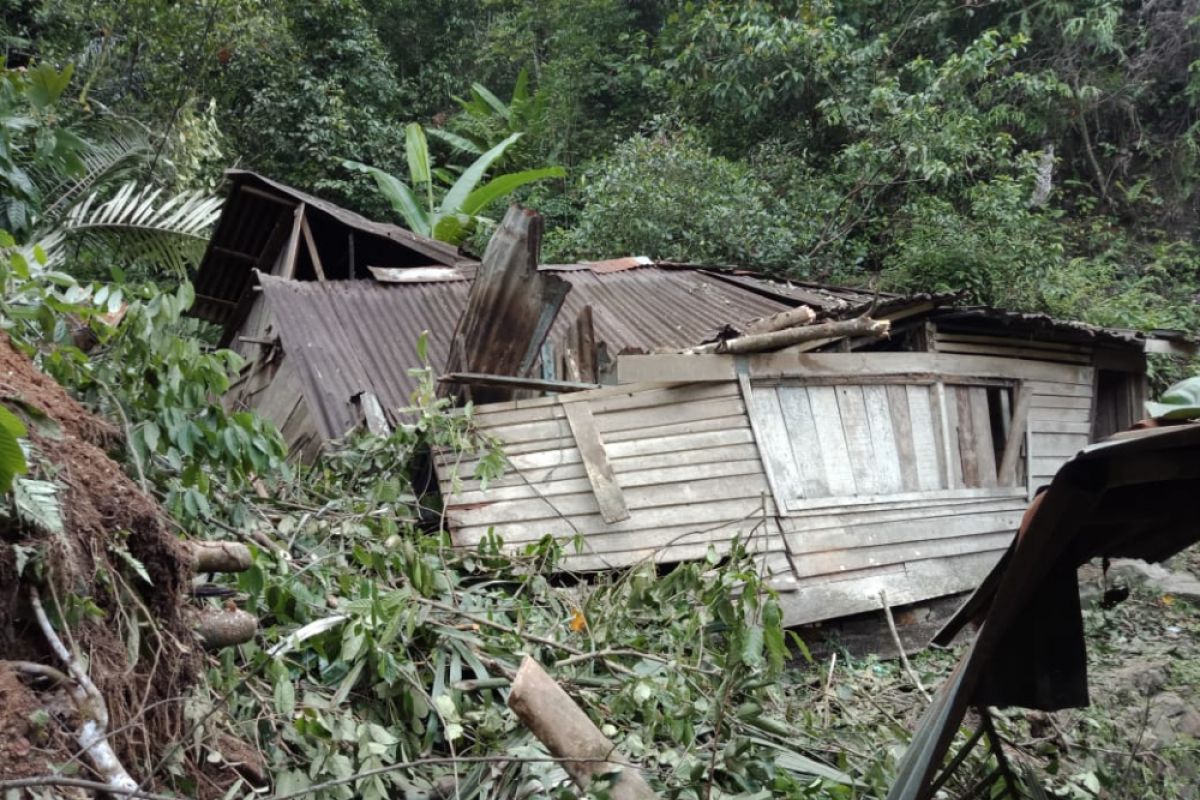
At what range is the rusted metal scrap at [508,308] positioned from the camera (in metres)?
6.28

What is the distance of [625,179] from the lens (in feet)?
40.9

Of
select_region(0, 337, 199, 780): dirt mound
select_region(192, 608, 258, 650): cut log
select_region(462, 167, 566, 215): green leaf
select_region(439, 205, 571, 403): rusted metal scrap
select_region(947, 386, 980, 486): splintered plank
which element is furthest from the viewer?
select_region(462, 167, 566, 215): green leaf

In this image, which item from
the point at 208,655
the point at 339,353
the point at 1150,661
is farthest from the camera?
the point at 339,353

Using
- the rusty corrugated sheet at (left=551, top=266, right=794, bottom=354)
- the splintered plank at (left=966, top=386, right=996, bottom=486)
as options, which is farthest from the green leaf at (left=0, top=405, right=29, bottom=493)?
the splintered plank at (left=966, top=386, right=996, bottom=486)

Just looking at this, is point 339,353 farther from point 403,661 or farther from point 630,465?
point 403,661

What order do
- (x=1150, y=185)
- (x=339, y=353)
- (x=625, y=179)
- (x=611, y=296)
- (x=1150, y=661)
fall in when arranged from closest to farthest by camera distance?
(x=1150, y=661) < (x=339, y=353) < (x=611, y=296) < (x=625, y=179) < (x=1150, y=185)

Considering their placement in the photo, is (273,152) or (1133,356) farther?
(273,152)

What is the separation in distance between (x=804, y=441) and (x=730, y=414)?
2.16 ft

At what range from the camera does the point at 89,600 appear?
8.16 ft

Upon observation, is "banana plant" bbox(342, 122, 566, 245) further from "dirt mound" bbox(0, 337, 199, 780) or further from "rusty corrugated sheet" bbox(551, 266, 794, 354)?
"dirt mound" bbox(0, 337, 199, 780)

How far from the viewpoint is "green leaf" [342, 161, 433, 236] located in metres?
12.5

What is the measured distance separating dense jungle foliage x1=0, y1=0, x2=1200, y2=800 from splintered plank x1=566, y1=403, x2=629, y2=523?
0.46 metres

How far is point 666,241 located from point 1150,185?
7.92m

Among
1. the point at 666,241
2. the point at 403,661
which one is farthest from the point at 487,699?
the point at 666,241
